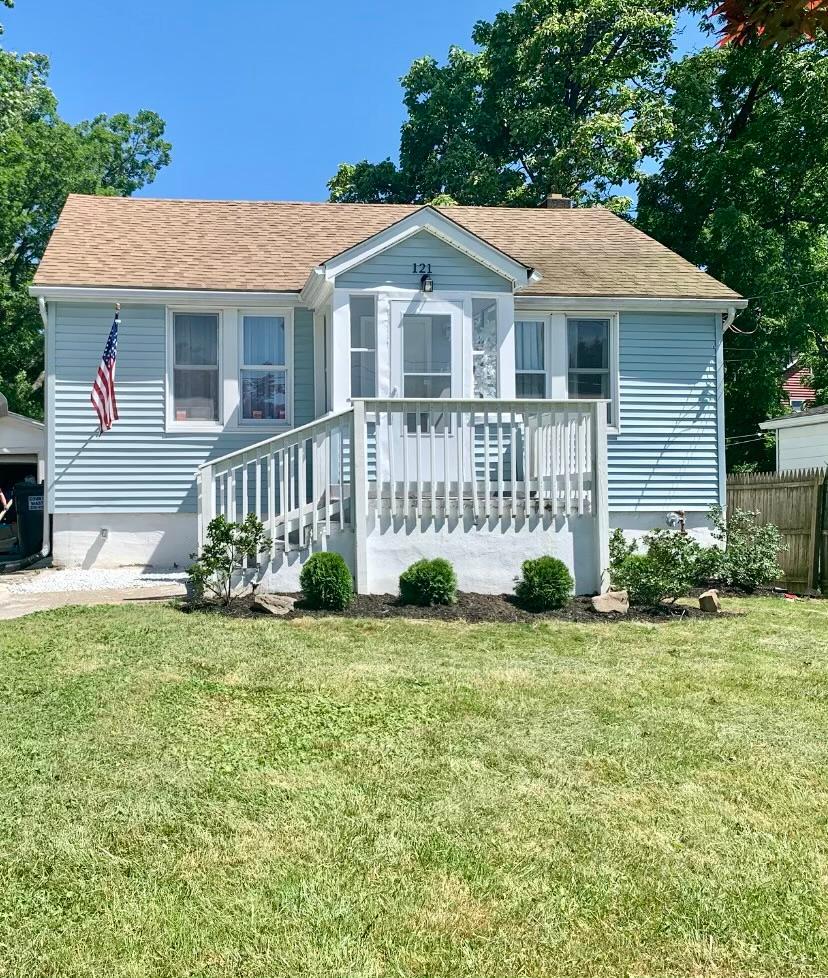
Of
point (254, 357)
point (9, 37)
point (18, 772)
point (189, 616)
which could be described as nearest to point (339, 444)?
point (189, 616)

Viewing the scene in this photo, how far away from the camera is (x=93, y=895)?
3158 millimetres

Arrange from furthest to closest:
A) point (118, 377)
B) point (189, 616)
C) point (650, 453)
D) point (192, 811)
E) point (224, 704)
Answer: point (650, 453) → point (118, 377) → point (189, 616) → point (224, 704) → point (192, 811)

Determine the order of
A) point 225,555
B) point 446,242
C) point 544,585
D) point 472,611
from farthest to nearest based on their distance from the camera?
point 446,242, point 544,585, point 472,611, point 225,555

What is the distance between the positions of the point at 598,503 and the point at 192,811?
670 centimetres

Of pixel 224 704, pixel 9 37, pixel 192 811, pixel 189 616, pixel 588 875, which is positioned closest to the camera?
pixel 588 875

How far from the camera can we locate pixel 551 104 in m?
26.9

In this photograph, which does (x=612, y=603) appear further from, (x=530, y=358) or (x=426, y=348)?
(x=530, y=358)

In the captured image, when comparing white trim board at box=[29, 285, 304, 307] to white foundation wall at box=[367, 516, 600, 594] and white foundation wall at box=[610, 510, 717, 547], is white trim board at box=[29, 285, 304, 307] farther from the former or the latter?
white foundation wall at box=[610, 510, 717, 547]

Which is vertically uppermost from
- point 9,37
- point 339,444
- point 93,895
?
point 9,37

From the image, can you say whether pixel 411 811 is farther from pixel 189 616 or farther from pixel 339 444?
pixel 339 444

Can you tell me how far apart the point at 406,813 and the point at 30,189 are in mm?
26914

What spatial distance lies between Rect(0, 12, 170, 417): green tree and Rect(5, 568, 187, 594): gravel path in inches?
589

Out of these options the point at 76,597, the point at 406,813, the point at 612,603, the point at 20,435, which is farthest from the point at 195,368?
the point at 406,813

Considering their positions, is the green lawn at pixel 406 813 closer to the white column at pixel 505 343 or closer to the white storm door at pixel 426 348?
the white storm door at pixel 426 348
